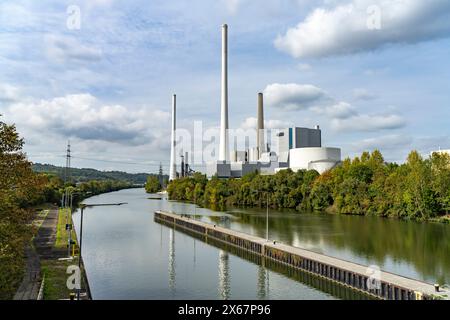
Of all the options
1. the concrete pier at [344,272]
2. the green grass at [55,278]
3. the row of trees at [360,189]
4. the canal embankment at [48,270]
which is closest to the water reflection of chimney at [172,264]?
the canal embankment at [48,270]

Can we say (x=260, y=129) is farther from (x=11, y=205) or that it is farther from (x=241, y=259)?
(x=11, y=205)

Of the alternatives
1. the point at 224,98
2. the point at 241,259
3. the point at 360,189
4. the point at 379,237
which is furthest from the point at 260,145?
the point at 241,259

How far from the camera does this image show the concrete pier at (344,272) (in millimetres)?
25656

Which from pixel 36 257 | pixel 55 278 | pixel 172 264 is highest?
pixel 36 257

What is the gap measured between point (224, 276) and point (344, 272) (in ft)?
32.9

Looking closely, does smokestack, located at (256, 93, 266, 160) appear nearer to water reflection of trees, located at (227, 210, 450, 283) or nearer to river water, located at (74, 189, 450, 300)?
water reflection of trees, located at (227, 210, 450, 283)

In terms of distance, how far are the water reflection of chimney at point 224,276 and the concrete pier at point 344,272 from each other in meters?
3.31

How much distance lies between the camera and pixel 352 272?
30703 mm

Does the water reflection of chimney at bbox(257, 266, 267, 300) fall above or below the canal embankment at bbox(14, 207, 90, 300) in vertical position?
below

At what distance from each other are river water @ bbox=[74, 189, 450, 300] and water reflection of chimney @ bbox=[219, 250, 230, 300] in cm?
7

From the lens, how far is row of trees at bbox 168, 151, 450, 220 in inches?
3003

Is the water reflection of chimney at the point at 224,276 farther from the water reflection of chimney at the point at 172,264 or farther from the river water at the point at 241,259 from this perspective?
the water reflection of chimney at the point at 172,264

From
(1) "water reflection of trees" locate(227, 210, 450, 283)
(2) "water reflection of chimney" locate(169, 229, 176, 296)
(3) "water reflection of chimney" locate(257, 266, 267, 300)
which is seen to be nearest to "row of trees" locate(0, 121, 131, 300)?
(2) "water reflection of chimney" locate(169, 229, 176, 296)

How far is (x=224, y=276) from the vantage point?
3556cm
